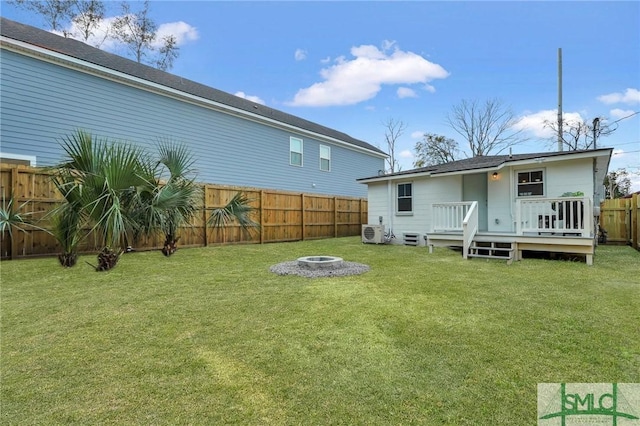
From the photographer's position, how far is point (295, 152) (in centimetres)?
1487

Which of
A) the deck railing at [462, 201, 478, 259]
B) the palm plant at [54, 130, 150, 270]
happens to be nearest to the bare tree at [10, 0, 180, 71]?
the palm plant at [54, 130, 150, 270]

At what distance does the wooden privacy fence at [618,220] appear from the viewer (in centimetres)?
1078

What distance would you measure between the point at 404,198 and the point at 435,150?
17.4 m

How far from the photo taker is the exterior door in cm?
947

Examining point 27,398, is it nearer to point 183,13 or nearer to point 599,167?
point 599,167

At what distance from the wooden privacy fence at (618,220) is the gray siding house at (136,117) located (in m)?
11.3

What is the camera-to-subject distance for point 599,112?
1778cm

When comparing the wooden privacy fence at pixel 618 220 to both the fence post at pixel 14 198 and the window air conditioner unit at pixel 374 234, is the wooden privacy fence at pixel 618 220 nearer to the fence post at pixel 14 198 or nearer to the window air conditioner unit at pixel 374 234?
the window air conditioner unit at pixel 374 234

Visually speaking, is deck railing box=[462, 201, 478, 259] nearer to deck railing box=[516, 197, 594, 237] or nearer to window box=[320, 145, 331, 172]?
deck railing box=[516, 197, 594, 237]

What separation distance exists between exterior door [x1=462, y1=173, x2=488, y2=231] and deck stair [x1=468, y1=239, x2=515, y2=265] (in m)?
1.52

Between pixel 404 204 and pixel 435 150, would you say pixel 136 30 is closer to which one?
pixel 404 204

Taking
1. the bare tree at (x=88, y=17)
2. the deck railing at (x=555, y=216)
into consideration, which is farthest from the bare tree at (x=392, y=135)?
the bare tree at (x=88, y=17)

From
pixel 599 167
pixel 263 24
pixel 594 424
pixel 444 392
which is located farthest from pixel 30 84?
pixel 599 167

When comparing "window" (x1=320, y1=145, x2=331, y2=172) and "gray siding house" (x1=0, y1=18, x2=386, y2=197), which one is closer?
"gray siding house" (x1=0, y1=18, x2=386, y2=197)
